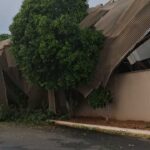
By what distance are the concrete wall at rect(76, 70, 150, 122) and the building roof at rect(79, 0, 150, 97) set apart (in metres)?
0.57

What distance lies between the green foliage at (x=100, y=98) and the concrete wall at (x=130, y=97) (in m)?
0.43

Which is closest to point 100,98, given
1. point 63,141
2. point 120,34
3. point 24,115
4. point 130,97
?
point 130,97

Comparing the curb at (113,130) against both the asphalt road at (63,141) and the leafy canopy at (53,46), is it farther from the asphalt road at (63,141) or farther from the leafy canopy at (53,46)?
the leafy canopy at (53,46)

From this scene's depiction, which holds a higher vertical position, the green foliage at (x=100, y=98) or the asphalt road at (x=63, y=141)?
the green foliage at (x=100, y=98)

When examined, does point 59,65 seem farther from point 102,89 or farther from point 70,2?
point 70,2

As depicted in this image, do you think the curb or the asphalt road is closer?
the asphalt road

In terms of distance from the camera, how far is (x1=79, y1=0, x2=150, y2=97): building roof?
20031mm

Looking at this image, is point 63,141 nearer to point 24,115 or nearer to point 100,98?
point 100,98

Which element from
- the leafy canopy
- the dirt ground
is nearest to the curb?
the dirt ground

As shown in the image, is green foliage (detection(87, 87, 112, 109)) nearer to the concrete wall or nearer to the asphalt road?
the concrete wall

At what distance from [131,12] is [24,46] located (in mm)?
4746

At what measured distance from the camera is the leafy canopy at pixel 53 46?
67.6ft

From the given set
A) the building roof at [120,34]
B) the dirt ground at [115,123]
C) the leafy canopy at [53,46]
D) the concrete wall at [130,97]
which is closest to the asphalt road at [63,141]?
the dirt ground at [115,123]

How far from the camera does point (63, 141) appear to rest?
15.2m
